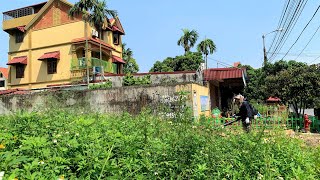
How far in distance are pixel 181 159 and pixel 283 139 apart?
220 centimetres

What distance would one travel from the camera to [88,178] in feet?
7.91

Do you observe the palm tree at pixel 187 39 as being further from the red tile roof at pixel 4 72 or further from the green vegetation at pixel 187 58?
the red tile roof at pixel 4 72

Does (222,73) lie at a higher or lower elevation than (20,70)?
lower

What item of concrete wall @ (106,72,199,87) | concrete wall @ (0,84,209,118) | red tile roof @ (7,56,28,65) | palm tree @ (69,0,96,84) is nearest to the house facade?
red tile roof @ (7,56,28,65)

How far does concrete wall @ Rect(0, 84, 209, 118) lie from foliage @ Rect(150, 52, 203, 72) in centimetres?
2179

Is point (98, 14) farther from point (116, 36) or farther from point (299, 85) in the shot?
point (299, 85)

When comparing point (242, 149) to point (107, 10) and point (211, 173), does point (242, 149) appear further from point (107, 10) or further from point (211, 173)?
point (107, 10)

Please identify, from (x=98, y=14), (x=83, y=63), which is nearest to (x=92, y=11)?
(x=98, y=14)

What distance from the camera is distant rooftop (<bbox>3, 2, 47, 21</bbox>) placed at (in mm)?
Result: 31453

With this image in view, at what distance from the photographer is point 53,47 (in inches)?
1105

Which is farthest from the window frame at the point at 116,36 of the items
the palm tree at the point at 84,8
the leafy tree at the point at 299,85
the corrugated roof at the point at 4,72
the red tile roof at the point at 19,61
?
the leafy tree at the point at 299,85

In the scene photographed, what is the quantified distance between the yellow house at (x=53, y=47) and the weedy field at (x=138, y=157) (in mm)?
A: 21933

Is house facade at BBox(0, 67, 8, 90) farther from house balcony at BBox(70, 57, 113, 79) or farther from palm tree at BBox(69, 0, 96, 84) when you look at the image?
palm tree at BBox(69, 0, 96, 84)

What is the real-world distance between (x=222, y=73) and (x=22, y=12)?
22907 millimetres
